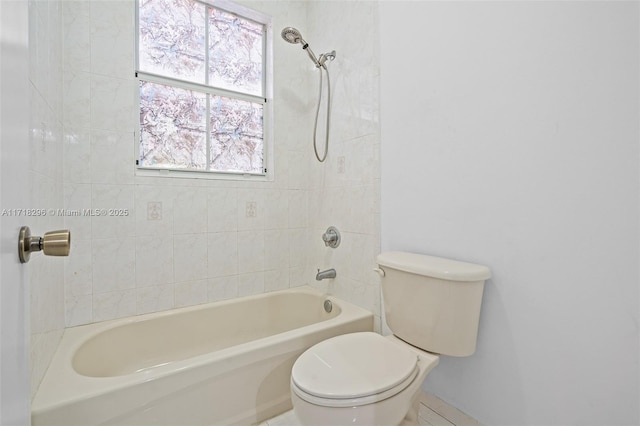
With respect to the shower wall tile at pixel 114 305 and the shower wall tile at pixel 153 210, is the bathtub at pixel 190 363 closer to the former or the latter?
the shower wall tile at pixel 114 305

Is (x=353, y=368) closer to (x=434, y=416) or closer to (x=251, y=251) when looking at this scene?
(x=434, y=416)

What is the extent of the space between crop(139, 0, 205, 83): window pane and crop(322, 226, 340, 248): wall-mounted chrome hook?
4.21 ft

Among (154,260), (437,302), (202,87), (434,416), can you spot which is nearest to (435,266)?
(437,302)

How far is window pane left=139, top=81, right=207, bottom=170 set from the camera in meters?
1.73

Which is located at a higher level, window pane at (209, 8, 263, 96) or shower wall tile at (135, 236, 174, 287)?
window pane at (209, 8, 263, 96)

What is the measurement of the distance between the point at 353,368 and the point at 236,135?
1621 mm

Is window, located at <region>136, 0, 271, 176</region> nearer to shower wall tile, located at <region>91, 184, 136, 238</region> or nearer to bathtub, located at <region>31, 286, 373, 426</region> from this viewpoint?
shower wall tile, located at <region>91, 184, 136, 238</region>

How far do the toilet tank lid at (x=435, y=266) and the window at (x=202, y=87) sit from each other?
1206mm

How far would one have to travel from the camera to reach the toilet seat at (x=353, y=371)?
0.94m

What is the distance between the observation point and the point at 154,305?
169cm

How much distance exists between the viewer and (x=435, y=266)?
1166 mm

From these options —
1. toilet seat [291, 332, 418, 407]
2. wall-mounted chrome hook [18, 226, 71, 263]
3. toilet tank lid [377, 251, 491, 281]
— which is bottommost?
toilet seat [291, 332, 418, 407]

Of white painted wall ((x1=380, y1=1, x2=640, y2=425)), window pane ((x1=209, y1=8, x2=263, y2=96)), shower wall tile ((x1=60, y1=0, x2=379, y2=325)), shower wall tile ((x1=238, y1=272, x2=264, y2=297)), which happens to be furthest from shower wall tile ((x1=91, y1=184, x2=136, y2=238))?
white painted wall ((x1=380, y1=1, x2=640, y2=425))

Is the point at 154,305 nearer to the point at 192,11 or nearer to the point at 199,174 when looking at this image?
the point at 199,174
